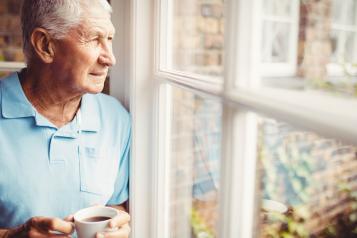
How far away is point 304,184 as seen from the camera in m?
0.81

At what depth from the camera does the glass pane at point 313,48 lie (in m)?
0.55

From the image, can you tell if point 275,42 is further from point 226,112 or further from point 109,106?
point 109,106

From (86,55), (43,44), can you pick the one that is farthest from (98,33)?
(43,44)

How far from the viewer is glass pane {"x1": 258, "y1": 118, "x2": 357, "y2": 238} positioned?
677 millimetres

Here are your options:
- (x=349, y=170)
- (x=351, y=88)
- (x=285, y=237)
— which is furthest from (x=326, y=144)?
(x=285, y=237)

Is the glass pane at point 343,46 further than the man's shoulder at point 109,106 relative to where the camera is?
No

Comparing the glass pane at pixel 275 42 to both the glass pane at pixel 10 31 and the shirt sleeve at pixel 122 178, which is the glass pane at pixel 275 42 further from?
the glass pane at pixel 10 31

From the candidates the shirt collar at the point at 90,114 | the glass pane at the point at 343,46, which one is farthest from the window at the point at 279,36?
the shirt collar at the point at 90,114

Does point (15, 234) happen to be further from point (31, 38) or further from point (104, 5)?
point (104, 5)

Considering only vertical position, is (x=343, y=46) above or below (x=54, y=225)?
above

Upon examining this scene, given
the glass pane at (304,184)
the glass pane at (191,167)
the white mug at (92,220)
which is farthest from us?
the glass pane at (191,167)

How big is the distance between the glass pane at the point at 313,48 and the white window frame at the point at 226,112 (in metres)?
0.03

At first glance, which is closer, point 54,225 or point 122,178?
point 54,225

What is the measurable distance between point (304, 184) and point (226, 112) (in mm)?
267
